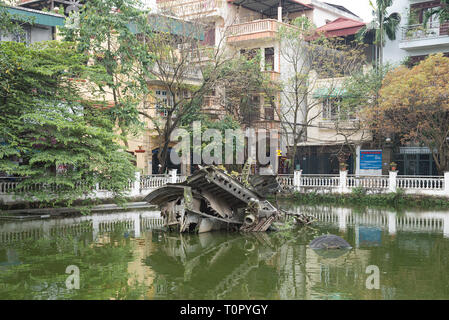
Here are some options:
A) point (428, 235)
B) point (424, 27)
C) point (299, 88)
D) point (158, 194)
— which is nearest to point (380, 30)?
point (424, 27)

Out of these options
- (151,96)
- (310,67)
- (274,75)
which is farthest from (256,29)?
(151,96)

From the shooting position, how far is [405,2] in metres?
32.4

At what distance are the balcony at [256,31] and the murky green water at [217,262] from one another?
17.2 meters

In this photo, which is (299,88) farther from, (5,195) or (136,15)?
(5,195)

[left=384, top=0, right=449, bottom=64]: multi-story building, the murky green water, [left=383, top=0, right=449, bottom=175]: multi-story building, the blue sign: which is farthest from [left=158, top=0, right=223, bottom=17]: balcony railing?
the blue sign

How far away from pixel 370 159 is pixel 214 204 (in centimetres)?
1818

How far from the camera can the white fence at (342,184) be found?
2658 cm

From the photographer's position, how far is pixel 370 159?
33.2 meters

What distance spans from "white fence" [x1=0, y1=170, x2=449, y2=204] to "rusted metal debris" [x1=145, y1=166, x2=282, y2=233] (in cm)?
707

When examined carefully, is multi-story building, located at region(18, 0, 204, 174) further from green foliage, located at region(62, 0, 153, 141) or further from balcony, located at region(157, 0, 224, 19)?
green foliage, located at region(62, 0, 153, 141)

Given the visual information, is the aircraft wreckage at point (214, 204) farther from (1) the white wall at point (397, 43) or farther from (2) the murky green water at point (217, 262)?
(1) the white wall at point (397, 43)

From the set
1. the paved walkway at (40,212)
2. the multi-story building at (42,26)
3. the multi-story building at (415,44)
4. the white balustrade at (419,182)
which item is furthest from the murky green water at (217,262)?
A: the multi-story building at (415,44)

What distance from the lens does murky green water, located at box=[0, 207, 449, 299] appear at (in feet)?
Answer: 32.8
